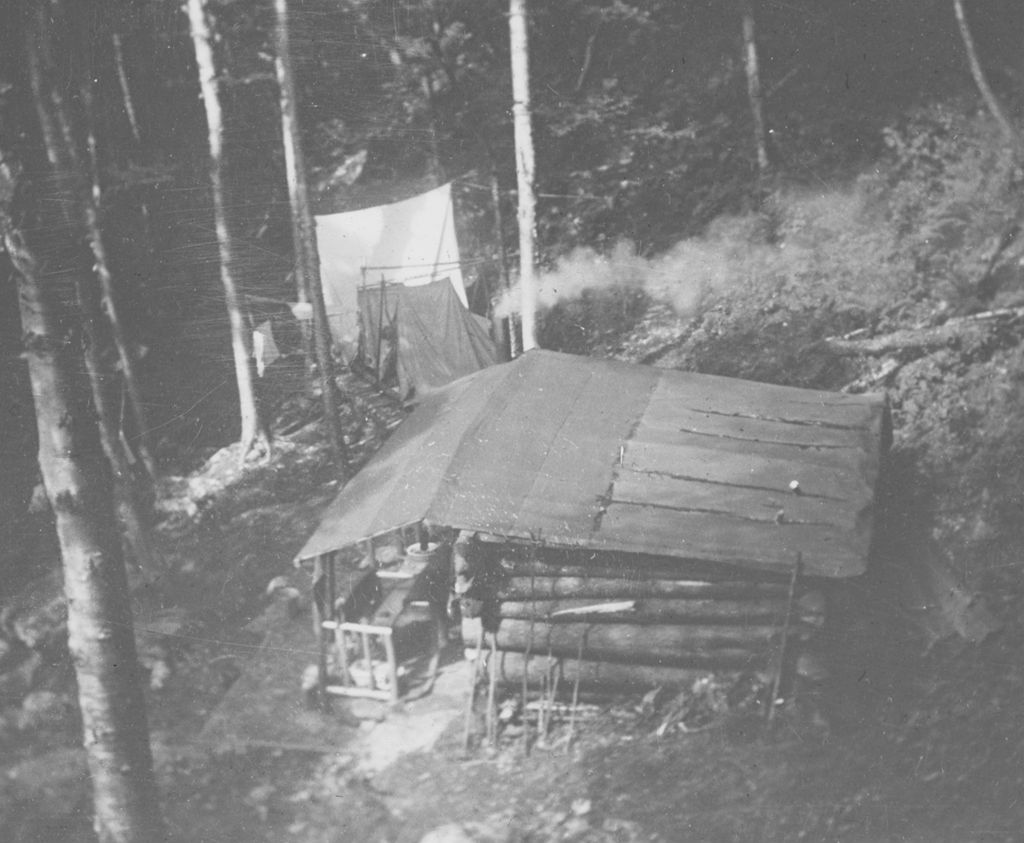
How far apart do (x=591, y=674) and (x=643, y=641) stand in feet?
1.84

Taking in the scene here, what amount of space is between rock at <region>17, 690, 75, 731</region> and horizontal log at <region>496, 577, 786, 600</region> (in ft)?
14.6

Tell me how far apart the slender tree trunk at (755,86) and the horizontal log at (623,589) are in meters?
6.99

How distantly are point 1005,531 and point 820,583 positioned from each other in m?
1.42

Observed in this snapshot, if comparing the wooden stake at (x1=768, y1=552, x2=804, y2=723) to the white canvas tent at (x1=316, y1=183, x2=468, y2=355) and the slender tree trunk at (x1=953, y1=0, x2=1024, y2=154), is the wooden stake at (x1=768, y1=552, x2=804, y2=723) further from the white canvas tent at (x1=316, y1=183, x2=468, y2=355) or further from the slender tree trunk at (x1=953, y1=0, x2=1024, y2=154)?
the white canvas tent at (x1=316, y1=183, x2=468, y2=355)

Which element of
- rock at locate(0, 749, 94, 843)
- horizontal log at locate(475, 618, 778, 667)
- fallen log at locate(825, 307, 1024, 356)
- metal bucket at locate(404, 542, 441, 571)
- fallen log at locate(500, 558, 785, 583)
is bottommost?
rock at locate(0, 749, 94, 843)

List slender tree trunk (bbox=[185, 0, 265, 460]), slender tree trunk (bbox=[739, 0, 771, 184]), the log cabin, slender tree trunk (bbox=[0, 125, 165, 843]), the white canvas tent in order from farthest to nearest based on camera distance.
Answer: the white canvas tent
slender tree trunk (bbox=[185, 0, 265, 460])
slender tree trunk (bbox=[739, 0, 771, 184])
the log cabin
slender tree trunk (bbox=[0, 125, 165, 843])

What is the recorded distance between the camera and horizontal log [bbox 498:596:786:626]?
6.02 meters

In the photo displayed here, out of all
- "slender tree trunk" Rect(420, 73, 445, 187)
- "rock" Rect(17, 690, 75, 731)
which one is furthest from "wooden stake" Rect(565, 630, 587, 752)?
"slender tree trunk" Rect(420, 73, 445, 187)

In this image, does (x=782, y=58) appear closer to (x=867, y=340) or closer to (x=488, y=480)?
(x=867, y=340)

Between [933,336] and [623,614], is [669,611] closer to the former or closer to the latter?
[623,614]

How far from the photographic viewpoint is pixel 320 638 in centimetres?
786

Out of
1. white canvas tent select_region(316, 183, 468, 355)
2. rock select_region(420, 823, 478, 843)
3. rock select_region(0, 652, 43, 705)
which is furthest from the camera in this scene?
white canvas tent select_region(316, 183, 468, 355)

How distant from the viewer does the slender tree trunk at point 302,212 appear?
387 inches

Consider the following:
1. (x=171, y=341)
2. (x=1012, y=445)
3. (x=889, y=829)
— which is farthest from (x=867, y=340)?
(x=171, y=341)
